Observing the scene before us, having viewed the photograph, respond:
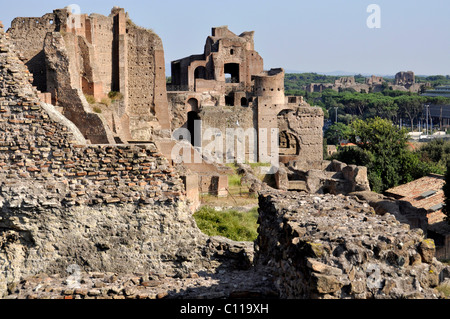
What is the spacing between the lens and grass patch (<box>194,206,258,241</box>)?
51.8ft

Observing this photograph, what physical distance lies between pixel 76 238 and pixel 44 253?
43cm

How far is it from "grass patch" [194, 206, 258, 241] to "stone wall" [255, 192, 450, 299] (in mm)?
8633

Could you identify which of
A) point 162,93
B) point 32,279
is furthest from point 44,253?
point 162,93

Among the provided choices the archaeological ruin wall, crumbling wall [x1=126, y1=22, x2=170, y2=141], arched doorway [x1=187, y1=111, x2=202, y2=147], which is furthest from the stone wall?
arched doorway [x1=187, y1=111, x2=202, y2=147]

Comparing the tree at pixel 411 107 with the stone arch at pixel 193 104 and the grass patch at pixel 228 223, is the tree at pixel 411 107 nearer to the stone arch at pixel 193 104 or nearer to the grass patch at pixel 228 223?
the stone arch at pixel 193 104

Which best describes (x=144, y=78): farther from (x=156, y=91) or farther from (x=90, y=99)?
(x=90, y=99)

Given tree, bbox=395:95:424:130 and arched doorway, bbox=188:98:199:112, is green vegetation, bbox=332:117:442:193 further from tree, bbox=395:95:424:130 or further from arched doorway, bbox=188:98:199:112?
tree, bbox=395:95:424:130

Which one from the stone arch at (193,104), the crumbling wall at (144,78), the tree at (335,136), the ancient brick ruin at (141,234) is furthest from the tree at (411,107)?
the ancient brick ruin at (141,234)

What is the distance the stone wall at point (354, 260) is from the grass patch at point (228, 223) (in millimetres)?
8633

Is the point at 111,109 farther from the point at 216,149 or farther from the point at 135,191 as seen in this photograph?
the point at 135,191

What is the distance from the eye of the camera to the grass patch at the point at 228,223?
1579 cm

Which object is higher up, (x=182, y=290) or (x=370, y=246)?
(x=370, y=246)
